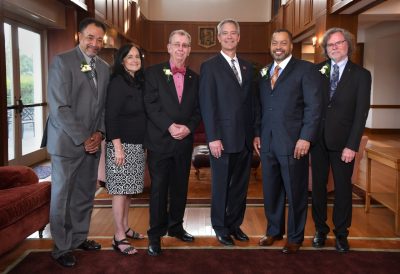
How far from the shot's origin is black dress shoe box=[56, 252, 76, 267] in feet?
9.24

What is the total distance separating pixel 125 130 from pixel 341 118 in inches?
62.3

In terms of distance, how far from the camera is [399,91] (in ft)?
37.6

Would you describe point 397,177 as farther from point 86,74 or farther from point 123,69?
point 86,74

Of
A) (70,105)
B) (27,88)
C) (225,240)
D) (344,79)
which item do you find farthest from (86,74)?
(27,88)

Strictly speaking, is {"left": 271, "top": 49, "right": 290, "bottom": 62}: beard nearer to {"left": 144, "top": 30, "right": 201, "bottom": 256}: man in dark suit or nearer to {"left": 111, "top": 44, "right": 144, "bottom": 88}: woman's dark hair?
{"left": 144, "top": 30, "right": 201, "bottom": 256}: man in dark suit

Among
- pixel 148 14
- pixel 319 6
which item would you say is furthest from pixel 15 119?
pixel 148 14

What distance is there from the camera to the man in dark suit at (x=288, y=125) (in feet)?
9.66

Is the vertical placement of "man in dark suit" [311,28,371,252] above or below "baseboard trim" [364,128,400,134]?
above

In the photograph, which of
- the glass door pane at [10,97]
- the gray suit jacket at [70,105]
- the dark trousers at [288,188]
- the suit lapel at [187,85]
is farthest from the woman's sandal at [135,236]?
the glass door pane at [10,97]

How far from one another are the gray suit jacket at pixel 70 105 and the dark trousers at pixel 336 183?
1.68 m

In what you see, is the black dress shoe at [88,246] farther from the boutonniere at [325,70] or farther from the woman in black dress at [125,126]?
the boutonniere at [325,70]

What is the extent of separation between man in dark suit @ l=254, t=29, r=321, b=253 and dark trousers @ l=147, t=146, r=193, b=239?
0.62 metres

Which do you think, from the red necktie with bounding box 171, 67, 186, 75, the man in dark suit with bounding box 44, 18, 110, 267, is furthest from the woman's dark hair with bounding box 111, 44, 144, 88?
the red necktie with bounding box 171, 67, 186, 75

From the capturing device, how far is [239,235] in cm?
336
